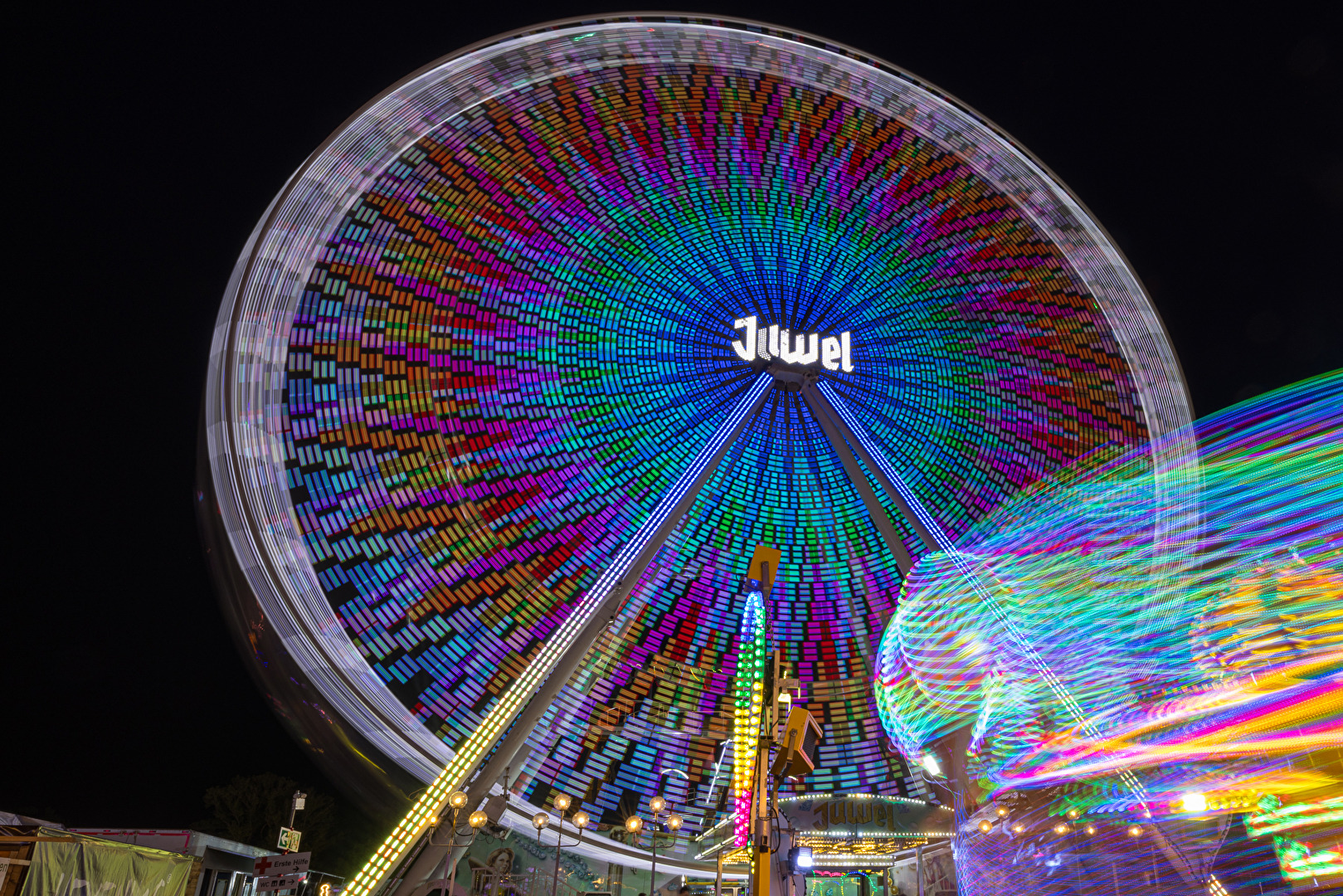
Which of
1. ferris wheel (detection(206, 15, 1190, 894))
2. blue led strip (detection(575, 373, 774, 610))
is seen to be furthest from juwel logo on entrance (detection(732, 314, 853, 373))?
blue led strip (detection(575, 373, 774, 610))

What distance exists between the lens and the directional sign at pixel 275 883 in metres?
9.02

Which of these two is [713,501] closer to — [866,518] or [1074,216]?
[866,518]

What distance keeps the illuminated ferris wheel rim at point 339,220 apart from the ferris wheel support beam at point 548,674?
1.74 metres

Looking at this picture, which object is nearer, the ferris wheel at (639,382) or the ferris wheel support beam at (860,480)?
the ferris wheel at (639,382)

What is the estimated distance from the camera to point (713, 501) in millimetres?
15656

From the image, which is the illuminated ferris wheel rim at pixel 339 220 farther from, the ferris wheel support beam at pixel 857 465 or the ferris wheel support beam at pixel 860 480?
the ferris wheel support beam at pixel 860 480

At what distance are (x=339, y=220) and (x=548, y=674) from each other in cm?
662

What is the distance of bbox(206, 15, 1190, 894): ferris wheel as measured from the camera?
37.7 feet

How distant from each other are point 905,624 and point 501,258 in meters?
9.31

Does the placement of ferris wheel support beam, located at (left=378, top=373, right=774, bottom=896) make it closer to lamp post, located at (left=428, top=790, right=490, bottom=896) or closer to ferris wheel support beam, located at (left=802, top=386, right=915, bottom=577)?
lamp post, located at (left=428, top=790, right=490, bottom=896)

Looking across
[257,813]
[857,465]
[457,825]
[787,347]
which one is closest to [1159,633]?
[857,465]

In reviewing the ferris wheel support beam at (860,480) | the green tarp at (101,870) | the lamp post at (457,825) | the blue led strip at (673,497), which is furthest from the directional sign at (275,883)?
the ferris wheel support beam at (860,480)

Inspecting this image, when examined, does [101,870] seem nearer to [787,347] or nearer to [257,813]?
[787,347]

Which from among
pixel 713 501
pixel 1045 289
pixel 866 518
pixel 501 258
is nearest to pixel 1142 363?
pixel 1045 289
